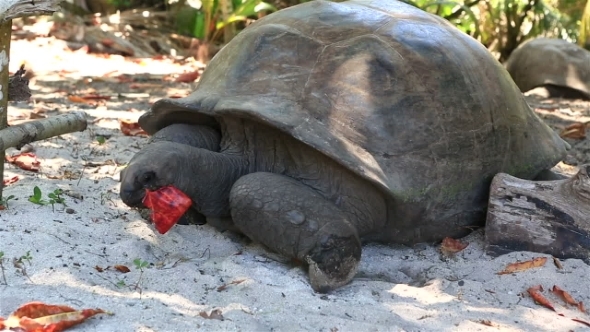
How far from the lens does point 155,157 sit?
115 inches

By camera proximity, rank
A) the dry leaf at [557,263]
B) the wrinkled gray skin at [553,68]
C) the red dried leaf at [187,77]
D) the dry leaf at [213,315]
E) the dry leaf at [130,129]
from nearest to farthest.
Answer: the dry leaf at [213,315], the dry leaf at [557,263], the dry leaf at [130,129], the red dried leaf at [187,77], the wrinkled gray skin at [553,68]

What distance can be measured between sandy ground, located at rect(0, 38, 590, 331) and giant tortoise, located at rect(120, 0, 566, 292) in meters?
0.14

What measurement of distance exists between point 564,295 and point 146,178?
66.2 inches

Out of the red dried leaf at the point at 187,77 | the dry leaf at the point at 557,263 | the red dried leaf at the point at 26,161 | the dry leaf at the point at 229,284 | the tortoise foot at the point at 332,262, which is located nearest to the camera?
the dry leaf at the point at 229,284

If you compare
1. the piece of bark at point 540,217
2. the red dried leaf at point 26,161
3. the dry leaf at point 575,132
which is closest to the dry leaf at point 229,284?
the piece of bark at point 540,217

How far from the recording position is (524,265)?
2.99 metres

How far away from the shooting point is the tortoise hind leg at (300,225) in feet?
8.98

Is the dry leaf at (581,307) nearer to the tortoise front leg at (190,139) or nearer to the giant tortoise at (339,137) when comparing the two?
the giant tortoise at (339,137)

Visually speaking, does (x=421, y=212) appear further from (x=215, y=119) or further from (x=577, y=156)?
(x=577, y=156)

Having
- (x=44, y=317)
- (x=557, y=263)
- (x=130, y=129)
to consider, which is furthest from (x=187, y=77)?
(x=44, y=317)

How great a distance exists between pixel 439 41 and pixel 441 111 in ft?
1.21

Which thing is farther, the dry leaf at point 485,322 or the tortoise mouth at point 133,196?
the tortoise mouth at point 133,196

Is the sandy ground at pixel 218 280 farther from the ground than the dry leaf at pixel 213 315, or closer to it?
closer to it

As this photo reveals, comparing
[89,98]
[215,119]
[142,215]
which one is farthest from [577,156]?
[89,98]
